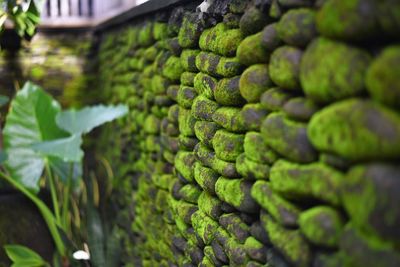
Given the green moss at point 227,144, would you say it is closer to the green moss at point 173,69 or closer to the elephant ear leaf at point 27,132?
the green moss at point 173,69

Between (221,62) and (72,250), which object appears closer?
(221,62)

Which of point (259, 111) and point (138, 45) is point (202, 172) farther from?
point (138, 45)

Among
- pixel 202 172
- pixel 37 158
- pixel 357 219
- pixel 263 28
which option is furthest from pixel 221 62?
pixel 37 158

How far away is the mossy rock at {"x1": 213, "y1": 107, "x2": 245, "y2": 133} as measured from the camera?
1.68 metres

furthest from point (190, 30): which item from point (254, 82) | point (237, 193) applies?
point (237, 193)

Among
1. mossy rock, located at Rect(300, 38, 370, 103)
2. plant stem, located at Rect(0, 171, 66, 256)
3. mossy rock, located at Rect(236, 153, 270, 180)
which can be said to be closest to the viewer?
mossy rock, located at Rect(300, 38, 370, 103)

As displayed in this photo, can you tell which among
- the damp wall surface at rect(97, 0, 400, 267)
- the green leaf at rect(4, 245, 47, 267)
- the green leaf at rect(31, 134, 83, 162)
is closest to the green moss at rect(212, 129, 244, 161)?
the damp wall surface at rect(97, 0, 400, 267)

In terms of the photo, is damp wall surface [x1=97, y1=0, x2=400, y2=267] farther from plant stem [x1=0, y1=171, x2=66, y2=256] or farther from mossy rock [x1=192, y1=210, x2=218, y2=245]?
plant stem [x1=0, y1=171, x2=66, y2=256]

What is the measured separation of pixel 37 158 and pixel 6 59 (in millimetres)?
1615

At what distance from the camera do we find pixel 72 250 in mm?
3174

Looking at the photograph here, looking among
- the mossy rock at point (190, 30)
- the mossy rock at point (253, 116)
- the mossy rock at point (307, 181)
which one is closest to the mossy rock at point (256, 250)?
the mossy rock at point (307, 181)

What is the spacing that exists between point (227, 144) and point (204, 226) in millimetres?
434

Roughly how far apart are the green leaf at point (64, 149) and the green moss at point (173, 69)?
0.61 m

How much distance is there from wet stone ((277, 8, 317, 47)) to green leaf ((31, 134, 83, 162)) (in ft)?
4.90
